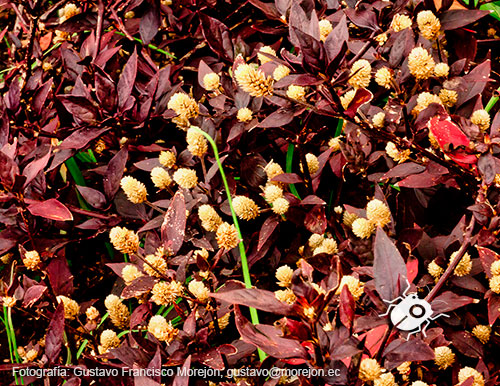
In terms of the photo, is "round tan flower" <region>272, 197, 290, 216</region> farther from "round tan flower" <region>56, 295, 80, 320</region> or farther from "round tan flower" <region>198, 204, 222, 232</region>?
"round tan flower" <region>56, 295, 80, 320</region>

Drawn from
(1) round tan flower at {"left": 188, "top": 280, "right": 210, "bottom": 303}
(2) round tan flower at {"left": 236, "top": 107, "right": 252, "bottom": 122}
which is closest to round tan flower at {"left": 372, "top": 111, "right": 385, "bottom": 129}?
(2) round tan flower at {"left": 236, "top": 107, "right": 252, "bottom": 122}

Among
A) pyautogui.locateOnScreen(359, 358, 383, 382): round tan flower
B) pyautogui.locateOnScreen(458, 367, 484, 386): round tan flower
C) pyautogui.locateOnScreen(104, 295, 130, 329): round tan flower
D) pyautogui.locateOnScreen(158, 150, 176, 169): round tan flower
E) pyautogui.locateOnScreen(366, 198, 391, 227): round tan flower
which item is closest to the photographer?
pyautogui.locateOnScreen(359, 358, 383, 382): round tan flower

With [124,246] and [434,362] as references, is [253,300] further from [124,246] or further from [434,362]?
[434,362]

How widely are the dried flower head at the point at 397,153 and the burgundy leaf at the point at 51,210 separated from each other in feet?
2.28

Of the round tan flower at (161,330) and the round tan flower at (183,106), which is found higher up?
the round tan flower at (183,106)

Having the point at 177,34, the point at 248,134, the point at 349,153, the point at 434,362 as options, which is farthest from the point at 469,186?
the point at 177,34

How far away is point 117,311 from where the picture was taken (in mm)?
1185

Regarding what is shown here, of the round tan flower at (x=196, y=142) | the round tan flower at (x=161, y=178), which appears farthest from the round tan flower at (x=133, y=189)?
the round tan flower at (x=196, y=142)

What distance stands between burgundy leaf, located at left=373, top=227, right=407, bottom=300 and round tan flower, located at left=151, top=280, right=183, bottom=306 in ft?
1.18

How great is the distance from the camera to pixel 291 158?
135cm

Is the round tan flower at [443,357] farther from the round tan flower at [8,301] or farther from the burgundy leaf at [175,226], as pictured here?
the round tan flower at [8,301]

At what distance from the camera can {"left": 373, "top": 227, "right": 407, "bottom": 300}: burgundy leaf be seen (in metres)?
0.83

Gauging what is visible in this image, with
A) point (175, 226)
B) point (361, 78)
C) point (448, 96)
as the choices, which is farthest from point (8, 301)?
point (448, 96)

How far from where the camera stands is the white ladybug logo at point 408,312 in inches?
33.0
